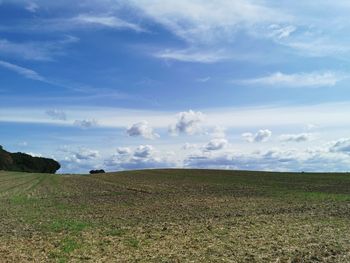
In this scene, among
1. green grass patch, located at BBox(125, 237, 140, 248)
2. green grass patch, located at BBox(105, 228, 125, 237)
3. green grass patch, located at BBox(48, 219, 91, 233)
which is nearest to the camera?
green grass patch, located at BBox(125, 237, 140, 248)

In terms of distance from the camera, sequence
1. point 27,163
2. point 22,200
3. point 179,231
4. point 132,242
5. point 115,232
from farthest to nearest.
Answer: point 27,163 → point 22,200 → point 115,232 → point 179,231 → point 132,242

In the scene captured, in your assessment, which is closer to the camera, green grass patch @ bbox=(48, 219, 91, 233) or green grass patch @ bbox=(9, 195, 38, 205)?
green grass patch @ bbox=(48, 219, 91, 233)

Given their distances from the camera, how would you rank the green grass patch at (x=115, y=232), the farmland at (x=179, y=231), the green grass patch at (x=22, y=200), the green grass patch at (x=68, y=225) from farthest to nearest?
the green grass patch at (x=22, y=200) → the green grass patch at (x=68, y=225) → the green grass patch at (x=115, y=232) → the farmland at (x=179, y=231)

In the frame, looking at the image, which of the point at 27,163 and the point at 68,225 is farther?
the point at 27,163

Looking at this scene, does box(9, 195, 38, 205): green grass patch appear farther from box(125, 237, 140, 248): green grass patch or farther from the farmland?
box(125, 237, 140, 248): green grass patch

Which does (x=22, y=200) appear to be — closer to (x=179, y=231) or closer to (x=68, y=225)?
(x=68, y=225)

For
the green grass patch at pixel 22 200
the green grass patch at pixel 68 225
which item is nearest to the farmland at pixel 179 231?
the green grass patch at pixel 68 225

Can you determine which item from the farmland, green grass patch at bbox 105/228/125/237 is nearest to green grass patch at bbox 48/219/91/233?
the farmland

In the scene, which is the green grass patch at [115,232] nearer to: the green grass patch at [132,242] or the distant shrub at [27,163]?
the green grass patch at [132,242]

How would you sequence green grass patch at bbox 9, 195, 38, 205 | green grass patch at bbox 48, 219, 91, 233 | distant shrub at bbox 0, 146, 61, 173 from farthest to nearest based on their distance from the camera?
distant shrub at bbox 0, 146, 61, 173, green grass patch at bbox 9, 195, 38, 205, green grass patch at bbox 48, 219, 91, 233

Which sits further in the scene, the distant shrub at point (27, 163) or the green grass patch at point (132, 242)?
the distant shrub at point (27, 163)

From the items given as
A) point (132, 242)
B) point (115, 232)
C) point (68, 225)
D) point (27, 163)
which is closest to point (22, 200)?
point (68, 225)

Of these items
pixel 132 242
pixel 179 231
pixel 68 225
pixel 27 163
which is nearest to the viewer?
pixel 132 242

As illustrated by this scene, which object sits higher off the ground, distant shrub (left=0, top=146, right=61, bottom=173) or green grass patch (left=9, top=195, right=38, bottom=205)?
distant shrub (left=0, top=146, right=61, bottom=173)
